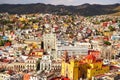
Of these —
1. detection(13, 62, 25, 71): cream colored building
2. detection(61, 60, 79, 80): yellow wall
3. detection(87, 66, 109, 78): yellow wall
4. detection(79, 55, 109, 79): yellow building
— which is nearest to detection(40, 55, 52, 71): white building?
detection(13, 62, 25, 71): cream colored building

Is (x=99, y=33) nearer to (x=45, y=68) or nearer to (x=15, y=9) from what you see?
(x=45, y=68)

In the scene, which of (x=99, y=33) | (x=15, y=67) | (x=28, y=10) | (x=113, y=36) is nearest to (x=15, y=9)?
(x=28, y=10)

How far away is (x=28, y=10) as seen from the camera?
380ft

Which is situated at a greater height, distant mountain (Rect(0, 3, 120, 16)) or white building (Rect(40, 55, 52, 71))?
white building (Rect(40, 55, 52, 71))

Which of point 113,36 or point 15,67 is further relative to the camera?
point 113,36

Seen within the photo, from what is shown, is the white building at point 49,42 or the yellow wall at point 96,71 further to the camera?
the white building at point 49,42

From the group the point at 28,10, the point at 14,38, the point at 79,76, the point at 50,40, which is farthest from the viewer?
the point at 28,10

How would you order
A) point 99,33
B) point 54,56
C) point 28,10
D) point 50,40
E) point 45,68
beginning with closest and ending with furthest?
point 45,68
point 54,56
point 50,40
point 99,33
point 28,10

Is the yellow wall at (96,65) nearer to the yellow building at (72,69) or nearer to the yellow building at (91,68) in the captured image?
the yellow building at (91,68)

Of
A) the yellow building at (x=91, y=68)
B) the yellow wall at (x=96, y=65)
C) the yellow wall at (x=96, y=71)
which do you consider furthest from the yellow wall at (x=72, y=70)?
the yellow wall at (x=96, y=65)

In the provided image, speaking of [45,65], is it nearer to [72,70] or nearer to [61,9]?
[72,70]

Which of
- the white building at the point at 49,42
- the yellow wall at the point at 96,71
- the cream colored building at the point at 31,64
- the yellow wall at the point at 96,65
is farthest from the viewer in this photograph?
the white building at the point at 49,42

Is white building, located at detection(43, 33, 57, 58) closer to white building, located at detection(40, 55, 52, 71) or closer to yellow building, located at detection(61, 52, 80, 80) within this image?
white building, located at detection(40, 55, 52, 71)

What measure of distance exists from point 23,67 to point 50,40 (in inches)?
407
